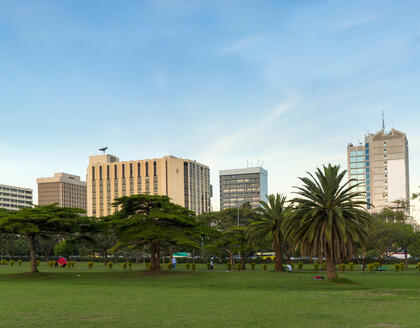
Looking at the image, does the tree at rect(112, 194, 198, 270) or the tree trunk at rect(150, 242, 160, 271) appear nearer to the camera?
the tree at rect(112, 194, 198, 270)

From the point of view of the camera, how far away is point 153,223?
4678 centimetres

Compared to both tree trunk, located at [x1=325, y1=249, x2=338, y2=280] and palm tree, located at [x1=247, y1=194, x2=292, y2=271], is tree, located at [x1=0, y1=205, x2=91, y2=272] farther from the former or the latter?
tree trunk, located at [x1=325, y1=249, x2=338, y2=280]

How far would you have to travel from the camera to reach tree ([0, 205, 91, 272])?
138ft

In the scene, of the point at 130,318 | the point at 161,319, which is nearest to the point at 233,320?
the point at 161,319

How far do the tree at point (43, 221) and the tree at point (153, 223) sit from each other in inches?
145

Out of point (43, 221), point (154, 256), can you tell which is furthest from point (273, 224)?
point (43, 221)

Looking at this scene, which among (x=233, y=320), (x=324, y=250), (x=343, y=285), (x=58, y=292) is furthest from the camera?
(x=324, y=250)

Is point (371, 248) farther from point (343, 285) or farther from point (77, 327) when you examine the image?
point (77, 327)

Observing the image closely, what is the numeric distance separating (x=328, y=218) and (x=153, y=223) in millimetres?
17883

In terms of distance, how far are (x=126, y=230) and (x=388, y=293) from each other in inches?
1108

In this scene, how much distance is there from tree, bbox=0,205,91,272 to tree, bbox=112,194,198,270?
3670 mm

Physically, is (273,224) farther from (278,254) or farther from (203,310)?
(203,310)

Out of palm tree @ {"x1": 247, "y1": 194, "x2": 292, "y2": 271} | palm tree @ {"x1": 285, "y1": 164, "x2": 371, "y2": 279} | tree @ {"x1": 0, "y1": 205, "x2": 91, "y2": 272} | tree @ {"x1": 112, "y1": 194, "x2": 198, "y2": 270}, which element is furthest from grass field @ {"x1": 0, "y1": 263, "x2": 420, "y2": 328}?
palm tree @ {"x1": 247, "y1": 194, "x2": 292, "y2": 271}

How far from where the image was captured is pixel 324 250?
36.5 metres
